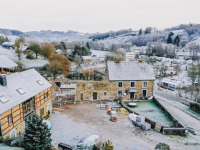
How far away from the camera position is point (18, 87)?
53.5 feet

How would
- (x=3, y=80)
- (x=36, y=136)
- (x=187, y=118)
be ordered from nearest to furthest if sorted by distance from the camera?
1. (x=36, y=136)
2. (x=3, y=80)
3. (x=187, y=118)

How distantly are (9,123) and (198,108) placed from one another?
85.1 ft

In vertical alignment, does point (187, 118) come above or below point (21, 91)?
below

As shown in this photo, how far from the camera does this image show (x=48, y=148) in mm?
12383

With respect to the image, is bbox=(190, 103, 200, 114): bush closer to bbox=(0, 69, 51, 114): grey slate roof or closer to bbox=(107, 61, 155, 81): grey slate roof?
bbox=(107, 61, 155, 81): grey slate roof

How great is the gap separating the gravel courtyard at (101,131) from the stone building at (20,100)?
2.96m

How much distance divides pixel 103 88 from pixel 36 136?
599 inches

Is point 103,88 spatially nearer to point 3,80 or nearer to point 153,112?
point 153,112

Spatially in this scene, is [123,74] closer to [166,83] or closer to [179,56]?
[166,83]

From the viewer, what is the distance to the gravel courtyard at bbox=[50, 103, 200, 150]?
14.4 metres

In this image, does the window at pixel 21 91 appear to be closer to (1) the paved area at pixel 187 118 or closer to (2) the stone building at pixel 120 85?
(2) the stone building at pixel 120 85

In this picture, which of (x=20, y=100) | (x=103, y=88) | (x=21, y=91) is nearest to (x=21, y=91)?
(x=21, y=91)

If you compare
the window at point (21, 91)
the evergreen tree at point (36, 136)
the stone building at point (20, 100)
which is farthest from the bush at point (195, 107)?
the window at point (21, 91)

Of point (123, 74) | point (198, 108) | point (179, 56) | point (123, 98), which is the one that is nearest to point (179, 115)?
point (198, 108)
